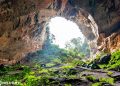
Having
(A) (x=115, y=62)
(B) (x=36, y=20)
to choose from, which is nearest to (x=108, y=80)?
(A) (x=115, y=62)

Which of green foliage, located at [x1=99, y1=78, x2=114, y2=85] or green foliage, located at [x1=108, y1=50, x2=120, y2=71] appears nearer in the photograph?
green foliage, located at [x1=99, y1=78, x2=114, y2=85]

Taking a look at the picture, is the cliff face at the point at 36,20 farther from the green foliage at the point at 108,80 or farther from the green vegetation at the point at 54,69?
the green foliage at the point at 108,80

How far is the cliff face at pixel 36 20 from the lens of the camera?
26.4 metres

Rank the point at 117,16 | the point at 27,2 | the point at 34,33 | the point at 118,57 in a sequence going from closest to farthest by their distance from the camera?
the point at 118,57 < the point at 27,2 < the point at 117,16 < the point at 34,33

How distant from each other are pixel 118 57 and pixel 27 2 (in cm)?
1187

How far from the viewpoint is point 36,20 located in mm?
32094

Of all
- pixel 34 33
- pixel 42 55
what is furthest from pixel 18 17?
pixel 42 55

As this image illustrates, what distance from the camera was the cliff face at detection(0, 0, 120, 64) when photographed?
26359 millimetres

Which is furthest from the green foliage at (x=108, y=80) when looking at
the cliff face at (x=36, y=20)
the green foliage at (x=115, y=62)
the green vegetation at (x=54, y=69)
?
the cliff face at (x=36, y=20)

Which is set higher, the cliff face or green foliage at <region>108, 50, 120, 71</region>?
the cliff face

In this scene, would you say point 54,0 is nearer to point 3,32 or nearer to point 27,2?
point 27,2

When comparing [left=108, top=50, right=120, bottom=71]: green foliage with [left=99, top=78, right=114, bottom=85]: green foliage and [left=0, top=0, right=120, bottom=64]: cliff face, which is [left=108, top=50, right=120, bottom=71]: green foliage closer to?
[left=99, top=78, right=114, bottom=85]: green foliage

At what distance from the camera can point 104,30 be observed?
3125cm

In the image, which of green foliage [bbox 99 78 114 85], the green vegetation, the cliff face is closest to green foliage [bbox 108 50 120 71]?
the green vegetation
